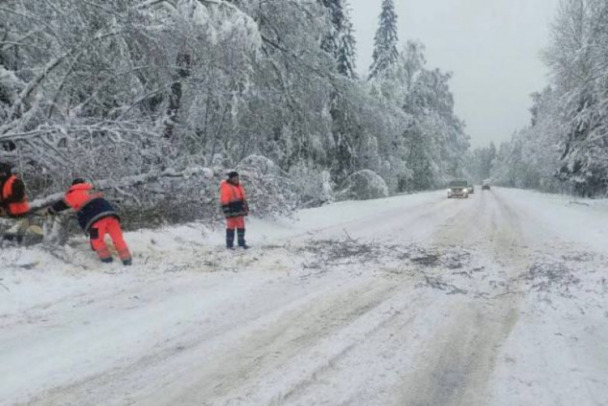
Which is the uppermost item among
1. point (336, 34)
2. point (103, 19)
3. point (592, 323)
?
point (336, 34)

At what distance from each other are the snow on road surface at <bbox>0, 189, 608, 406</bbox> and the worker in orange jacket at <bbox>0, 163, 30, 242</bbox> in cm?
85

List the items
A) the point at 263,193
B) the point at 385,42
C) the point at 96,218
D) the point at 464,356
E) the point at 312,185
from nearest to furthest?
the point at 464,356, the point at 96,218, the point at 263,193, the point at 312,185, the point at 385,42

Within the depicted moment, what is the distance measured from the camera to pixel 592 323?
17.5ft

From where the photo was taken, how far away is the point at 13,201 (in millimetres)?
7859

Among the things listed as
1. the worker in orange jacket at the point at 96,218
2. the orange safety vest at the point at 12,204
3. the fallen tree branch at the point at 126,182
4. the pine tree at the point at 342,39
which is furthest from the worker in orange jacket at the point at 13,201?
the pine tree at the point at 342,39

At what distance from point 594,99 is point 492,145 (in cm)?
16315


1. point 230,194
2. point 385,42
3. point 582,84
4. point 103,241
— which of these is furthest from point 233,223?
point 385,42

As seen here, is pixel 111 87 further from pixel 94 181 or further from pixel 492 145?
pixel 492 145

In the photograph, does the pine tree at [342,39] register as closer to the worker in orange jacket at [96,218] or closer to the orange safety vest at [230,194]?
the orange safety vest at [230,194]

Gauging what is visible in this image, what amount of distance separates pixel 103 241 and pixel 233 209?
2.76m

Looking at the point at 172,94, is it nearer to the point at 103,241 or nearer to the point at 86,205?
the point at 86,205

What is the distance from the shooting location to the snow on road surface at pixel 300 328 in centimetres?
369

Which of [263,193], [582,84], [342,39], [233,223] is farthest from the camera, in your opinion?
[342,39]

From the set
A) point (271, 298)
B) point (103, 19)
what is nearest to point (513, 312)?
point (271, 298)
